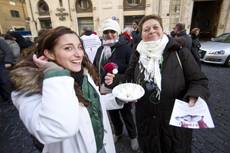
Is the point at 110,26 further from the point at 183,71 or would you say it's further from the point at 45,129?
the point at 45,129

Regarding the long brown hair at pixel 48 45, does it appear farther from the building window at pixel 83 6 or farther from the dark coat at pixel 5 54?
the building window at pixel 83 6

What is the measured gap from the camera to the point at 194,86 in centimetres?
155

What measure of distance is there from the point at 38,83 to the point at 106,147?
32.6 inches

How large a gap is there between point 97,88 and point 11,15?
38.9 m

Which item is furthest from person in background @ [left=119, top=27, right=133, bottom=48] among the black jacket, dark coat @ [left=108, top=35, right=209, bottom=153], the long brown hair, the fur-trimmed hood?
the fur-trimmed hood

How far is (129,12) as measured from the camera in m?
19.2

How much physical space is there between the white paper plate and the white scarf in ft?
0.58

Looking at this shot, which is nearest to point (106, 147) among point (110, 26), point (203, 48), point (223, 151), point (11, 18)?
point (110, 26)

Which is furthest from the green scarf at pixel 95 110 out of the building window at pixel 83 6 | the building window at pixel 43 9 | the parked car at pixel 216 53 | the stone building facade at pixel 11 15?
the stone building facade at pixel 11 15

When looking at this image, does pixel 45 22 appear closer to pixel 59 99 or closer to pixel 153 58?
pixel 153 58

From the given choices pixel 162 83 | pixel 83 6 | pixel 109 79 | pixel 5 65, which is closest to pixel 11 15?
pixel 83 6

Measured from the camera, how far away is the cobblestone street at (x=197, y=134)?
2736mm

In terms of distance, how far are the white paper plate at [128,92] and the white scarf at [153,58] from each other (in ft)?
0.58

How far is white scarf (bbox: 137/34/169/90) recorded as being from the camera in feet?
5.52
